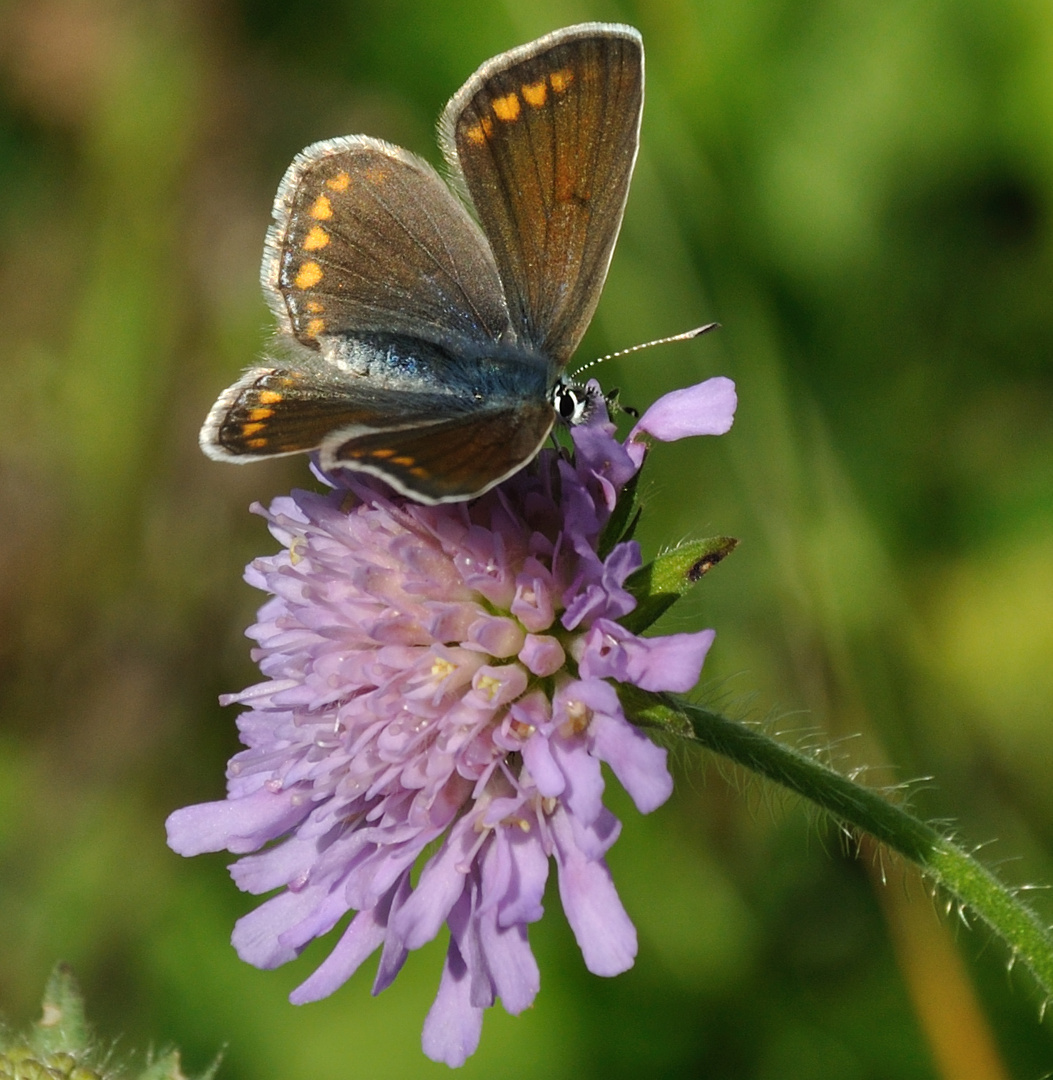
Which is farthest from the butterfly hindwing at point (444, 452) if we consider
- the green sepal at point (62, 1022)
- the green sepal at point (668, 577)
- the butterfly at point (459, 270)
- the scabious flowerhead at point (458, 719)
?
the green sepal at point (62, 1022)

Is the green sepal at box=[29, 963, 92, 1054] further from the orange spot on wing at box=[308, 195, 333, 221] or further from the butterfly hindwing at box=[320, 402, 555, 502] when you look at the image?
the orange spot on wing at box=[308, 195, 333, 221]

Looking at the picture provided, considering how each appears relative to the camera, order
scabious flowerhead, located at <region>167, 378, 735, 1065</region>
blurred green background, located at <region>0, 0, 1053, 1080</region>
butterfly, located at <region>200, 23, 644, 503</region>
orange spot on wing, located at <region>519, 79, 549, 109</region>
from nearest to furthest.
Result: scabious flowerhead, located at <region>167, 378, 735, 1065</region> → butterfly, located at <region>200, 23, 644, 503</region> → orange spot on wing, located at <region>519, 79, 549, 109</region> → blurred green background, located at <region>0, 0, 1053, 1080</region>

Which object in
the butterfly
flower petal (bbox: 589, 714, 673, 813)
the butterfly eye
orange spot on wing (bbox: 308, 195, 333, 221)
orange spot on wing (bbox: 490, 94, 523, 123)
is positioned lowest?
flower petal (bbox: 589, 714, 673, 813)

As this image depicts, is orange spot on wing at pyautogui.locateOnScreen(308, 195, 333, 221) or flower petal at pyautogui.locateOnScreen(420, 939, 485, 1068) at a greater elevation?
orange spot on wing at pyautogui.locateOnScreen(308, 195, 333, 221)

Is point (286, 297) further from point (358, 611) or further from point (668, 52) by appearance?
point (668, 52)

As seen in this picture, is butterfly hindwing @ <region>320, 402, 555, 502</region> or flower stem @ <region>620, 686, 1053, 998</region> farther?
flower stem @ <region>620, 686, 1053, 998</region>

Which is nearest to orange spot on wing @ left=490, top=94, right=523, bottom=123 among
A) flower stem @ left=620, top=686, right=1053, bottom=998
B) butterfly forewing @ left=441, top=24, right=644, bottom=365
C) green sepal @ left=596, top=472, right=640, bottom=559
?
butterfly forewing @ left=441, top=24, right=644, bottom=365

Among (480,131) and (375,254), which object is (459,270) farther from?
(480,131)
